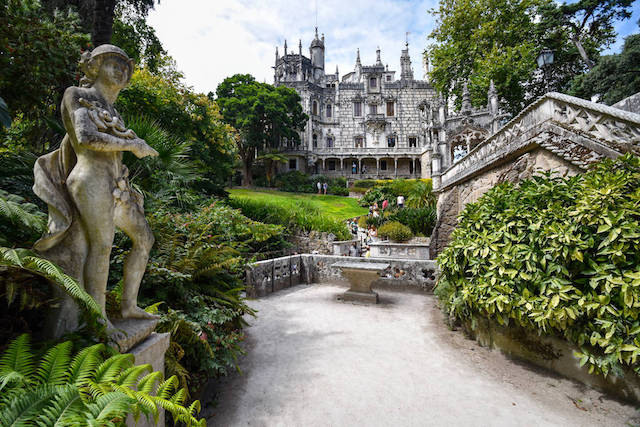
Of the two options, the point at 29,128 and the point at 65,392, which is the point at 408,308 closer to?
the point at 65,392

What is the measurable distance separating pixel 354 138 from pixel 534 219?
41517 mm

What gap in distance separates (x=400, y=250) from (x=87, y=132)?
431 inches

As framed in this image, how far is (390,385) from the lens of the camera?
3318 mm

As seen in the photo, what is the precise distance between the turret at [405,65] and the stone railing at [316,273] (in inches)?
1690

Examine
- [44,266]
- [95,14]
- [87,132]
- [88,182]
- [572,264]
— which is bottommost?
[572,264]

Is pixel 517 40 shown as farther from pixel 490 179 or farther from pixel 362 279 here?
pixel 362 279

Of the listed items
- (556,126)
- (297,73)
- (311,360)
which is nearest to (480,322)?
(311,360)

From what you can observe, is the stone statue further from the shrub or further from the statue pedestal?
the shrub

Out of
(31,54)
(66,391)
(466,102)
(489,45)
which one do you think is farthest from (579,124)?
(489,45)

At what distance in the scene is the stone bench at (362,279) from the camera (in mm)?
6578

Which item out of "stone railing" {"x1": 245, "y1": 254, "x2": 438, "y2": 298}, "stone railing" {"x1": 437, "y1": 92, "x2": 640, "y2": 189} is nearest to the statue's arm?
"stone railing" {"x1": 245, "y1": 254, "x2": 438, "y2": 298}

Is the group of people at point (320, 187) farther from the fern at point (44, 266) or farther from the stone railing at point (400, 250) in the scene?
the fern at point (44, 266)

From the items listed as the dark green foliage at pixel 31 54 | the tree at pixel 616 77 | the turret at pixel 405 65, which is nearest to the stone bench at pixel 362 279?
the dark green foliage at pixel 31 54

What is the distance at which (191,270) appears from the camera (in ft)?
12.3
